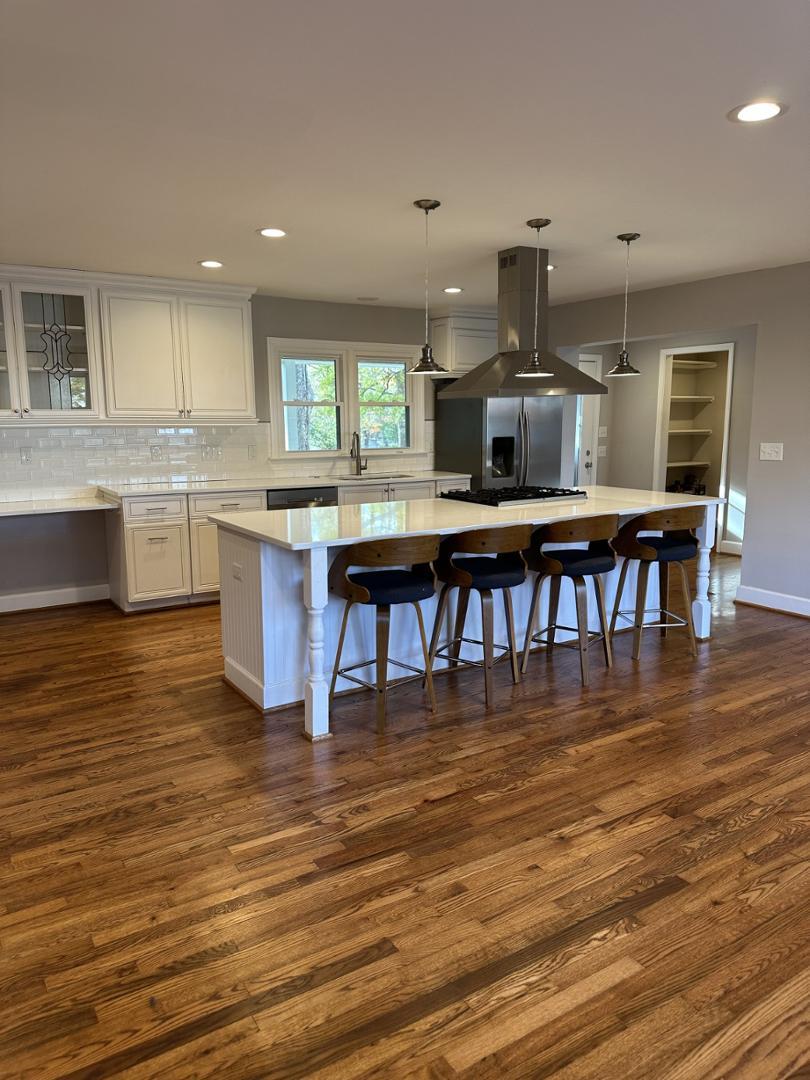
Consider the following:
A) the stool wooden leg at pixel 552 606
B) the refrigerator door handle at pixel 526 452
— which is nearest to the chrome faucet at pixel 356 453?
the refrigerator door handle at pixel 526 452

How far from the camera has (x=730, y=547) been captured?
7.50m

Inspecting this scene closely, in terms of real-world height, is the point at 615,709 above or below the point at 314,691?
below

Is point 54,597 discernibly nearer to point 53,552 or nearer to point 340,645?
point 53,552

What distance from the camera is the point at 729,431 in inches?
286

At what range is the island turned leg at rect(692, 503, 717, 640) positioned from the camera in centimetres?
456

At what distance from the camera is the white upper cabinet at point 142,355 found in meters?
5.16

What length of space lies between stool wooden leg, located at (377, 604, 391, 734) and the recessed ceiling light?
232 cm

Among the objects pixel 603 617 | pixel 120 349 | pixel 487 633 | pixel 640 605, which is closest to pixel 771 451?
pixel 640 605

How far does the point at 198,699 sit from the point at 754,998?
2.74 meters

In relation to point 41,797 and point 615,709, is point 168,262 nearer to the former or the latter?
point 41,797

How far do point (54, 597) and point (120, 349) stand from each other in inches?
76.1

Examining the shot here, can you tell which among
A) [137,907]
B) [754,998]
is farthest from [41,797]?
[754,998]

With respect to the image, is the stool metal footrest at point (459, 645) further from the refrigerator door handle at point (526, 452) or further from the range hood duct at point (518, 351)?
the refrigerator door handle at point (526, 452)

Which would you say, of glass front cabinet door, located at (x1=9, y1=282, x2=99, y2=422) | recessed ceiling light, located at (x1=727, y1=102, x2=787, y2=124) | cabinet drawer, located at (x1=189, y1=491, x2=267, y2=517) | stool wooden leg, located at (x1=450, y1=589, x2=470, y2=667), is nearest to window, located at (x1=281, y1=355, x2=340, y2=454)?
cabinet drawer, located at (x1=189, y1=491, x2=267, y2=517)
